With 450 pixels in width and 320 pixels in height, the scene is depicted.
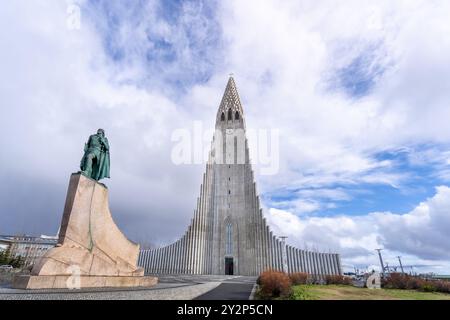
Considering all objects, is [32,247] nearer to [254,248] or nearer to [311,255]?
[254,248]

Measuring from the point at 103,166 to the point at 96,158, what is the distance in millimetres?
384

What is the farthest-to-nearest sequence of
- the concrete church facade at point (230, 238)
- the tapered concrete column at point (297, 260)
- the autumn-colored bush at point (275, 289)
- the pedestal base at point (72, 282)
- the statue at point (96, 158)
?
the concrete church facade at point (230, 238)
the tapered concrete column at point (297, 260)
the statue at point (96, 158)
the autumn-colored bush at point (275, 289)
the pedestal base at point (72, 282)

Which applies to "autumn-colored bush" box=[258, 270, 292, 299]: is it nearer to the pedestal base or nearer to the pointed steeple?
the pedestal base

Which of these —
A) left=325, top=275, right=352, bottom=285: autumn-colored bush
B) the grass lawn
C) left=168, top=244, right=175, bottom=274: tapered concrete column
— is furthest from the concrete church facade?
the grass lawn

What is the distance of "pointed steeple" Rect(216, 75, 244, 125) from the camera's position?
1555 inches

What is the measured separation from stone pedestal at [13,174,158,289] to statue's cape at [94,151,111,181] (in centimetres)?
50

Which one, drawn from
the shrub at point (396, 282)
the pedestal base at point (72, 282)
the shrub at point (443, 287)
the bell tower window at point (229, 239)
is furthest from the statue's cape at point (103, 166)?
the bell tower window at point (229, 239)

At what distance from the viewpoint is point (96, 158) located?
9.30 metres

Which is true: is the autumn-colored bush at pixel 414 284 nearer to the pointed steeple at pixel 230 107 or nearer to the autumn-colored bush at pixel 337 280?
the autumn-colored bush at pixel 337 280

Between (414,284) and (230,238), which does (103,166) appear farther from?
(230,238)

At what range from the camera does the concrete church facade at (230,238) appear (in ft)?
96.9

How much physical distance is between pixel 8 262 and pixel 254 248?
79.8 ft

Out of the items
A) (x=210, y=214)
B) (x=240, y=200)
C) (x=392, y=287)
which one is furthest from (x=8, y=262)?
(x=392, y=287)

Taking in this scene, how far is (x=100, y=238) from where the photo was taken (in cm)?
829
